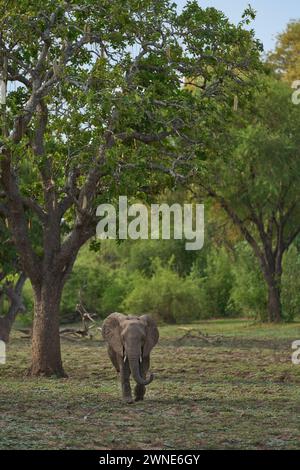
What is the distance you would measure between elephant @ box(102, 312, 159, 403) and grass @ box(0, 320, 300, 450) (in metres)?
0.38

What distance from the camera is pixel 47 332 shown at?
20.4 m

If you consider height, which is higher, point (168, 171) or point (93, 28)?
point (93, 28)

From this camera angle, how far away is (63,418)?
14.1 m

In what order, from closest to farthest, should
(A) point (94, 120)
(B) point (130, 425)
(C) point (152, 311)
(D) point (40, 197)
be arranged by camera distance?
(B) point (130, 425)
(A) point (94, 120)
(D) point (40, 197)
(C) point (152, 311)

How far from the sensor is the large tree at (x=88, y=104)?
18.6 metres

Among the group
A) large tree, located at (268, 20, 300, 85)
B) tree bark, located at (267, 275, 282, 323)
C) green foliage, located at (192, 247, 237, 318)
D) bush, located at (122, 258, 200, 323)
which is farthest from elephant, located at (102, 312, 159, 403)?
large tree, located at (268, 20, 300, 85)

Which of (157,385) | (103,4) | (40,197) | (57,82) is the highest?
(103,4)

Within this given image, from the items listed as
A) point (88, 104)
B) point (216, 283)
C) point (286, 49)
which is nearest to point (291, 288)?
point (216, 283)

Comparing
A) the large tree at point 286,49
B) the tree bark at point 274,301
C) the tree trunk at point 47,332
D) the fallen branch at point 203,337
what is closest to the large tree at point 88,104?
the tree trunk at point 47,332

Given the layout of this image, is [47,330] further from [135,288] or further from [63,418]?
[135,288]

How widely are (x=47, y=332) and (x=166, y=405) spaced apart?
526 centimetres

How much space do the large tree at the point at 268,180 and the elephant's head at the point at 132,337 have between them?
1791 centimetres

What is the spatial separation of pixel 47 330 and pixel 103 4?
649cm

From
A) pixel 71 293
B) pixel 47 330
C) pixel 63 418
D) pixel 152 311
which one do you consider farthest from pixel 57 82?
pixel 71 293
